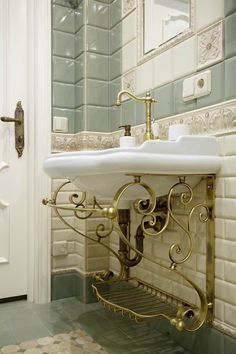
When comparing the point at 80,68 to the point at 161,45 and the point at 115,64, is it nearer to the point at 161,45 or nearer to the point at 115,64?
the point at 115,64

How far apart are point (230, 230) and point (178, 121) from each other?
18.4 inches

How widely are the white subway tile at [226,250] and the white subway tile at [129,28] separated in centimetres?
104

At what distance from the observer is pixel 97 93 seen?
5.63 ft

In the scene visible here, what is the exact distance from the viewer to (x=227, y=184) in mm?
1049

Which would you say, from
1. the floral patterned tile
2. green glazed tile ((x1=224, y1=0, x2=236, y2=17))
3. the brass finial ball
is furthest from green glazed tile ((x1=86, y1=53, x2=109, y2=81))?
the floral patterned tile

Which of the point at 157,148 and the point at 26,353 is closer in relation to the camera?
the point at 157,148

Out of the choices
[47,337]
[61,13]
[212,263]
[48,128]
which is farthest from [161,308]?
[61,13]

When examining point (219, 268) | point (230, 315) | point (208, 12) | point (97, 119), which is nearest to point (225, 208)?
point (219, 268)

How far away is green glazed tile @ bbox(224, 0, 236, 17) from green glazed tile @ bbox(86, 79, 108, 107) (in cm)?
81

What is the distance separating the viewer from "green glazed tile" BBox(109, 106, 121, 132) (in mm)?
1661

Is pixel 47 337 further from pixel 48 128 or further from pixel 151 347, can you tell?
pixel 48 128

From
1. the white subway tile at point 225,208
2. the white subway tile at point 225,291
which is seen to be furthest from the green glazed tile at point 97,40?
the white subway tile at point 225,291

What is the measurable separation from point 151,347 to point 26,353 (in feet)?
1.52

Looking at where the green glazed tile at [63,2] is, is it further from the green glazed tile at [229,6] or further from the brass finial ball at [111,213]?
the brass finial ball at [111,213]
